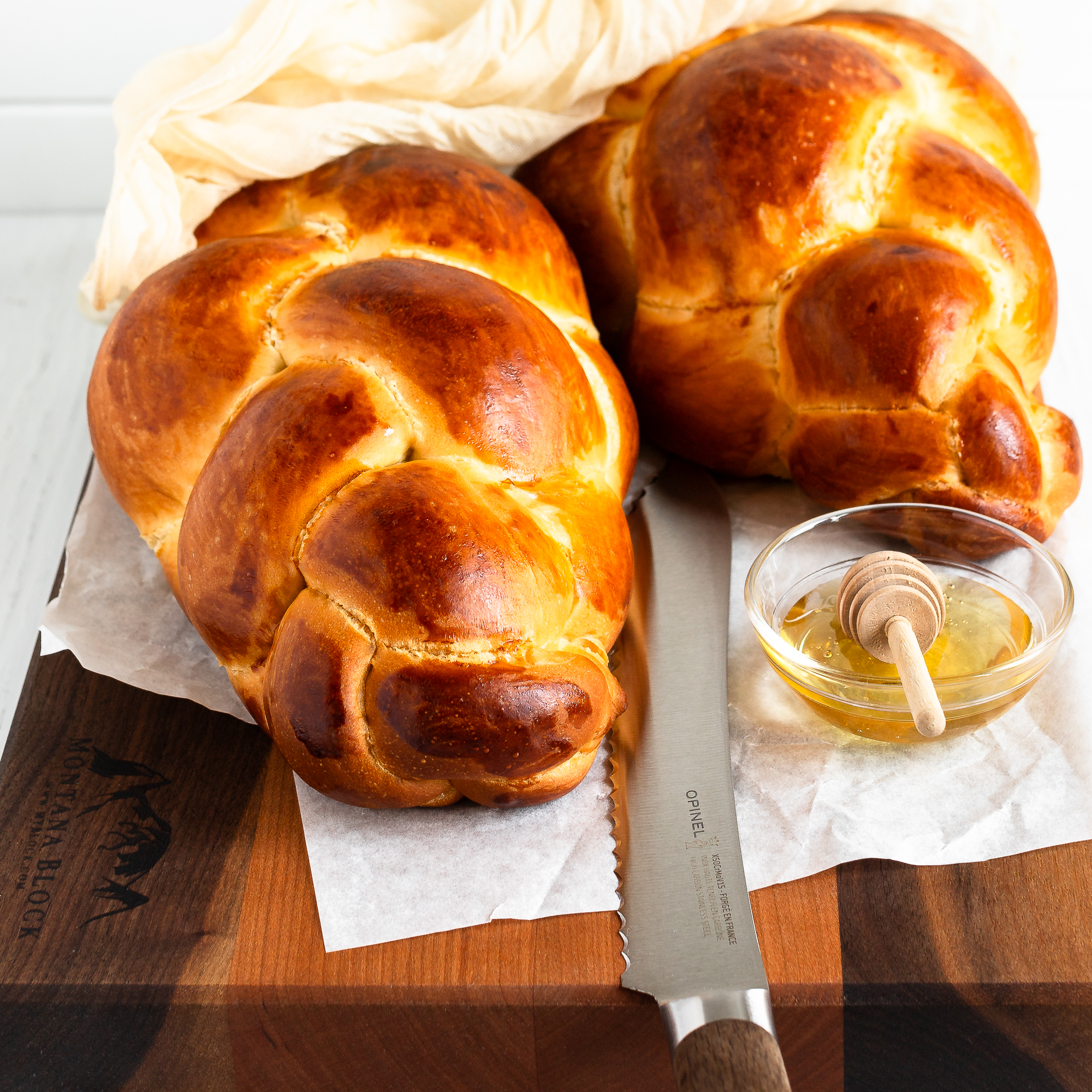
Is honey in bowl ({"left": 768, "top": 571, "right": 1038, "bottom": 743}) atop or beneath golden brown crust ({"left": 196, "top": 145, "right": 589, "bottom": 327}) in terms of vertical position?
beneath

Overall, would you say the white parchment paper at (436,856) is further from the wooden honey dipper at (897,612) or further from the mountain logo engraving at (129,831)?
the wooden honey dipper at (897,612)

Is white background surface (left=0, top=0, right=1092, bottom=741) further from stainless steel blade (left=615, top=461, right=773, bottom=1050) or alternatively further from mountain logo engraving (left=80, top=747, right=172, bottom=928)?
stainless steel blade (left=615, top=461, right=773, bottom=1050)

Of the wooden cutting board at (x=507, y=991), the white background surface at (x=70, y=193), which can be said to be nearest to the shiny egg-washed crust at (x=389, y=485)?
the wooden cutting board at (x=507, y=991)

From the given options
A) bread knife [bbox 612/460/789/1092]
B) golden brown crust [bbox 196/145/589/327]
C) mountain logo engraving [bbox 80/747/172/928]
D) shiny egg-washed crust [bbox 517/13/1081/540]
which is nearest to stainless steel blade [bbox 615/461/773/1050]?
bread knife [bbox 612/460/789/1092]

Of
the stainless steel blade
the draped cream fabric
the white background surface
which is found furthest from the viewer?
the white background surface

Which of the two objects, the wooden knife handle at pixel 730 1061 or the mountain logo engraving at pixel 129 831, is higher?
the wooden knife handle at pixel 730 1061
